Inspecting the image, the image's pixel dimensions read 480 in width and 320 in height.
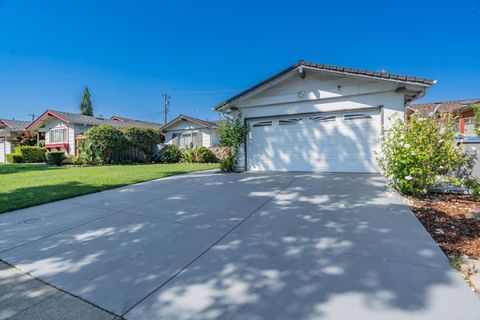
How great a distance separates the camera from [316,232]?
10.4 ft

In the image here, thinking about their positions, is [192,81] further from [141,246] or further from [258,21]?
[141,246]

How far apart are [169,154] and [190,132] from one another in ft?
8.23

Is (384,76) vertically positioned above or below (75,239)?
above

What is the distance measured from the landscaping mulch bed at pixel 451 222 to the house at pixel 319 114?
3256mm

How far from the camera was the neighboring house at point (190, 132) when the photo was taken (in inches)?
711

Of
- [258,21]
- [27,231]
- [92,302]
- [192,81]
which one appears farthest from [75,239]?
[192,81]

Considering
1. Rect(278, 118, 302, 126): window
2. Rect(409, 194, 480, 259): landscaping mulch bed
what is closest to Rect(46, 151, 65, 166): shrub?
Rect(278, 118, 302, 126): window

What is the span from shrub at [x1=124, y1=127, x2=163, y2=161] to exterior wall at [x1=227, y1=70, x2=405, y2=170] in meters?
11.4

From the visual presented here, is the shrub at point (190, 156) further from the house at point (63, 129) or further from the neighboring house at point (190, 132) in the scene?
the house at point (63, 129)

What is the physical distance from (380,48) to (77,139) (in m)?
23.7

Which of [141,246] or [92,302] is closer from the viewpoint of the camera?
[92,302]

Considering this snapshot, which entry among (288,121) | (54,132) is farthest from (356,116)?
(54,132)

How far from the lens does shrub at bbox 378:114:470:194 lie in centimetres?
471

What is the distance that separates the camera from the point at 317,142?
862 cm
